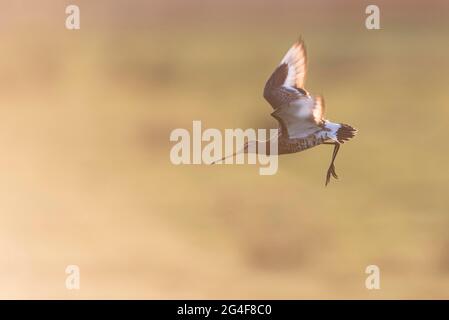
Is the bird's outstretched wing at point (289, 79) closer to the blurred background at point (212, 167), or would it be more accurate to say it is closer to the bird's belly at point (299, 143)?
the blurred background at point (212, 167)

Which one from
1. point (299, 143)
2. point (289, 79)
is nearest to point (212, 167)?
point (299, 143)

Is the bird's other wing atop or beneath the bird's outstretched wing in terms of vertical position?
beneath

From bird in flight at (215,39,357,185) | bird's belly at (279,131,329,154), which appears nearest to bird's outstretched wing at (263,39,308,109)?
bird in flight at (215,39,357,185)

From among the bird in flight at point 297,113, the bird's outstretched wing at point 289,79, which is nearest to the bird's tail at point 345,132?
the bird in flight at point 297,113

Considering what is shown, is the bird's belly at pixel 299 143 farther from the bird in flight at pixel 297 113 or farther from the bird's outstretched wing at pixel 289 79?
the bird's outstretched wing at pixel 289 79

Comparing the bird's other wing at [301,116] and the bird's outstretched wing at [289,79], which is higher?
the bird's outstretched wing at [289,79]

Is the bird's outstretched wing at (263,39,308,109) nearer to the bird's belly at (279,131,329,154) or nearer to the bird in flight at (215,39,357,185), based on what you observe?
the bird in flight at (215,39,357,185)

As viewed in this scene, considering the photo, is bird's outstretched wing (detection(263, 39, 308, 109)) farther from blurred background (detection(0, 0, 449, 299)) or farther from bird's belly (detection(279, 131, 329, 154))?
bird's belly (detection(279, 131, 329, 154))

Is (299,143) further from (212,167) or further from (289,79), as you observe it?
(212,167)
